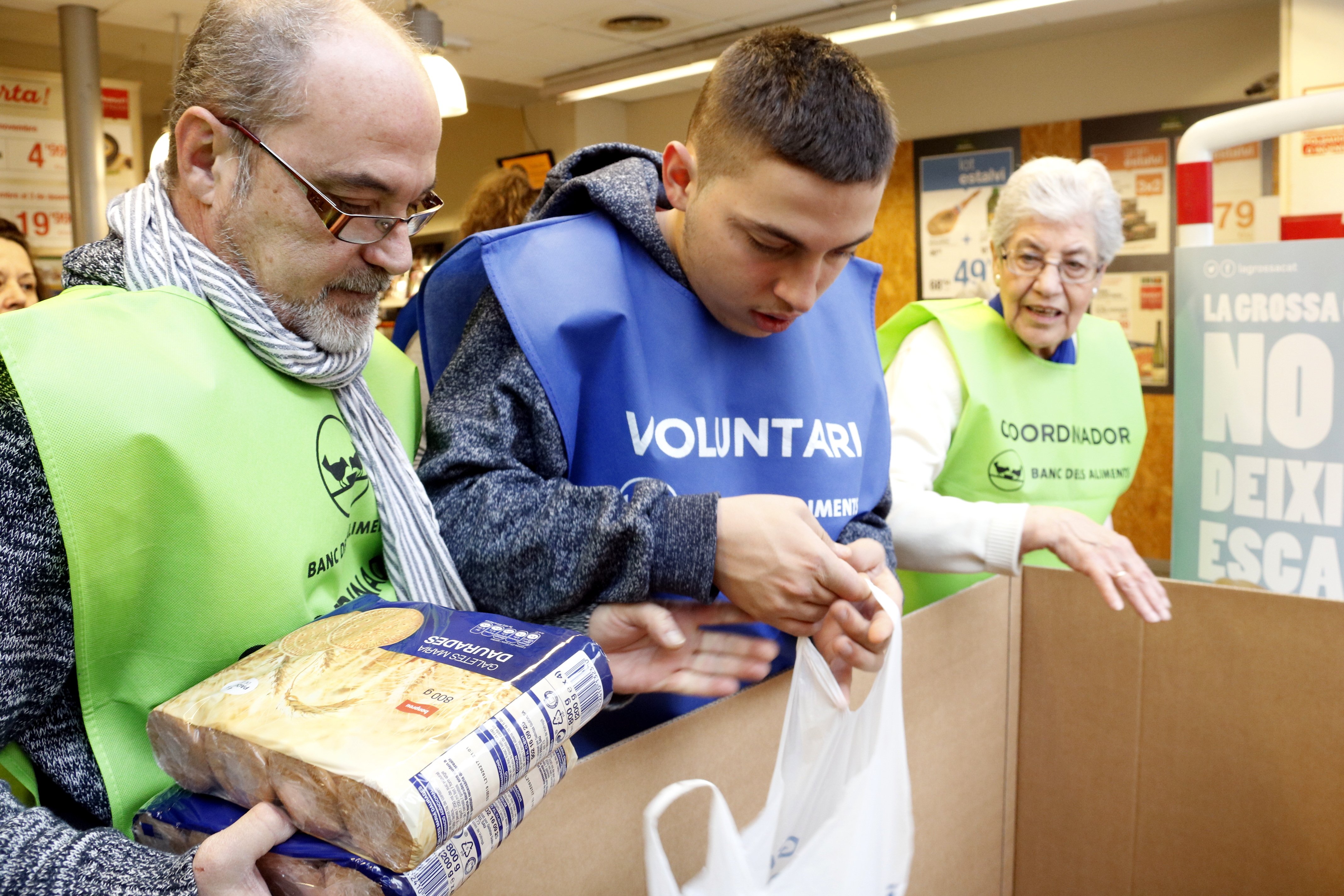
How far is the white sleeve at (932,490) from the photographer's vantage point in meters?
1.41

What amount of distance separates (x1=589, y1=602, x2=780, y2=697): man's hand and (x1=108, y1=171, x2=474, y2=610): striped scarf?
0.48 ft

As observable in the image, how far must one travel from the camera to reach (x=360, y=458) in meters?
0.88

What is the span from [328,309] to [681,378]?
15.7 inches

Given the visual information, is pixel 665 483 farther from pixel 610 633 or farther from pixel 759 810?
pixel 759 810

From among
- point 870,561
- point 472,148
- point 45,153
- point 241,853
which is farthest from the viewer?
point 472,148

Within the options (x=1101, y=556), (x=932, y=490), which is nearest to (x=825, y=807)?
(x=1101, y=556)

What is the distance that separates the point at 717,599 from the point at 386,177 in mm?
525

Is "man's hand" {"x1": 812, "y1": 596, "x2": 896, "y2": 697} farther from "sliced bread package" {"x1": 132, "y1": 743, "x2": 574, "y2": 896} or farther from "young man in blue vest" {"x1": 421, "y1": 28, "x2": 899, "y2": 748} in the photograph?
"sliced bread package" {"x1": 132, "y1": 743, "x2": 574, "y2": 896}

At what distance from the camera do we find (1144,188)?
5250 millimetres

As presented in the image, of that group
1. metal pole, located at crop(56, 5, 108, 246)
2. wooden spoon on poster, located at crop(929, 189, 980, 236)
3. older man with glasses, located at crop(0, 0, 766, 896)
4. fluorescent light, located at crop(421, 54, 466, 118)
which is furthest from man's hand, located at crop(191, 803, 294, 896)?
wooden spoon on poster, located at crop(929, 189, 980, 236)

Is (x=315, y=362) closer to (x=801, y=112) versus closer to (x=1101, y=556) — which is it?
(x=801, y=112)

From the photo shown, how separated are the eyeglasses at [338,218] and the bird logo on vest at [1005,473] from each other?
1247 mm

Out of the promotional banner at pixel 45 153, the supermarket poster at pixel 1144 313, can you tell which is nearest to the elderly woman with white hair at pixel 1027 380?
the supermarket poster at pixel 1144 313

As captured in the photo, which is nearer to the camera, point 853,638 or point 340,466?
point 340,466
